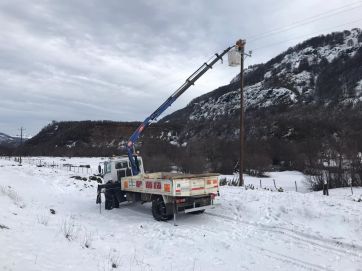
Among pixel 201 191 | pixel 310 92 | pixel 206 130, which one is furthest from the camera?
pixel 310 92

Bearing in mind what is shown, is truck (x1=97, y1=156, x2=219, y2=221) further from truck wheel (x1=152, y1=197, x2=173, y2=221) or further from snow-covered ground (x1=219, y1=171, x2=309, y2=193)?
snow-covered ground (x1=219, y1=171, x2=309, y2=193)

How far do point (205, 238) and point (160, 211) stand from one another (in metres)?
3.58

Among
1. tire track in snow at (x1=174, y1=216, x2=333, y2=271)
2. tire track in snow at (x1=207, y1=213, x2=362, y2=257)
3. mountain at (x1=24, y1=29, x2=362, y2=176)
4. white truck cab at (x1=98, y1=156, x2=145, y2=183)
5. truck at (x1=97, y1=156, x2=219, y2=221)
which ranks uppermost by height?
mountain at (x1=24, y1=29, x2=362, y2=176)

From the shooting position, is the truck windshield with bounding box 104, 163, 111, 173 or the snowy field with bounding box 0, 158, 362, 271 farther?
the truck windshield with bounding box 104, 163, 111, 173

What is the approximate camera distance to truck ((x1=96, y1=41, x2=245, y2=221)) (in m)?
15.7

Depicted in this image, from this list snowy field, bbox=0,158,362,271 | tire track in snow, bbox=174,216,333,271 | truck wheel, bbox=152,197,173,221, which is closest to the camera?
tire track in snow, bbox=174,216,333,271

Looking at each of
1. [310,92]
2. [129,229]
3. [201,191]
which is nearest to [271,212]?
[201,191]

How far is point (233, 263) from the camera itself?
1041cm

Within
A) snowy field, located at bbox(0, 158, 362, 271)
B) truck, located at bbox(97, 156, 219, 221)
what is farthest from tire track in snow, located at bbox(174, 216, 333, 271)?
truck, located at bbox(97, 156, 219, 221)

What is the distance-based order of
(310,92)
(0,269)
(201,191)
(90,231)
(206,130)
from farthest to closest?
1. (310,92)
2. (206,130)
3. (201,191)
4. (90,231)
5. (0,269)

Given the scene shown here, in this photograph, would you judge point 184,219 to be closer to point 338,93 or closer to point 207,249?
point 207,249

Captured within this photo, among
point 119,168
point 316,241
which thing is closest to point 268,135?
point 119,168

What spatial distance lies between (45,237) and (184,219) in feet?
20.6

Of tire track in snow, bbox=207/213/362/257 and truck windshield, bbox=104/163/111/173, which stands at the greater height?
truck windshield, bbox=104/163/111/173
